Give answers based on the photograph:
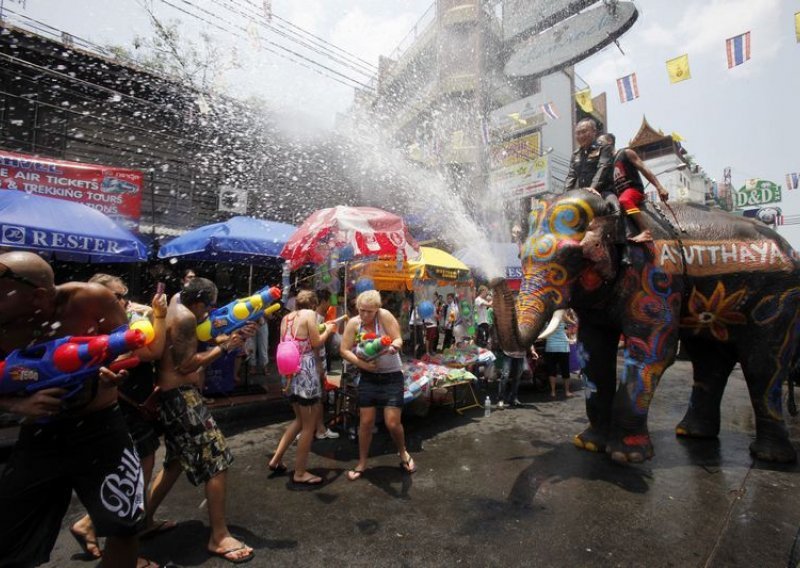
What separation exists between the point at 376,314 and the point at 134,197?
6555 mm

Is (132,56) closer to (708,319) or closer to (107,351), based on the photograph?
(107,351)

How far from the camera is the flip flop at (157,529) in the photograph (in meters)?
3.03

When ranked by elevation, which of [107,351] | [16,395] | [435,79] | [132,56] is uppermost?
[435,79]

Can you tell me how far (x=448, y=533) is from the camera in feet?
10.1

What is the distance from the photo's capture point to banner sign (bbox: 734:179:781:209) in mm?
31628

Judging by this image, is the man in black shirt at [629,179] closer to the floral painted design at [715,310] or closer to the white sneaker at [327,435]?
the floral painted design at [715,310]

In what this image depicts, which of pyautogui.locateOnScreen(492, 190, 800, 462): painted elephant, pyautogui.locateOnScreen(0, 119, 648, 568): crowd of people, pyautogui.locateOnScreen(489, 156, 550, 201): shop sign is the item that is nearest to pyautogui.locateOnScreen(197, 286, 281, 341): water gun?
pyautogui.locateOnScreen(0, 119, 648, 568): crowd of people

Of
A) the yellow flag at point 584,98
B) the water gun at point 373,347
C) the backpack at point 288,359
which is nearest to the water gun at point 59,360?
the backpack at point 288,359

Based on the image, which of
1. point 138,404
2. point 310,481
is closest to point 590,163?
point 310,481

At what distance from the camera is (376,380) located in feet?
13.9

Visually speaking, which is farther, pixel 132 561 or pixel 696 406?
pixel 696 406

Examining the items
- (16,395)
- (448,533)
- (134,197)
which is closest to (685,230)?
(448,533)

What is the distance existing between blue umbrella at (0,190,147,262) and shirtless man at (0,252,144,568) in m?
5.04

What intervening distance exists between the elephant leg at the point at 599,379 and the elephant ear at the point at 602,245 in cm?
88
